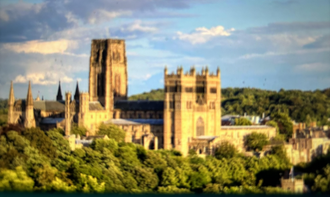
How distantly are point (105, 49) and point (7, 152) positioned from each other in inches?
1633

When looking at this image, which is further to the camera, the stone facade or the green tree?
the stone facade

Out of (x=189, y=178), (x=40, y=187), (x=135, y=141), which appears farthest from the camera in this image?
(x=135, y=141)

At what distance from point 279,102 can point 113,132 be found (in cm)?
3574

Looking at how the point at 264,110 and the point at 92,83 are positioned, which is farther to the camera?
the point at 264,110

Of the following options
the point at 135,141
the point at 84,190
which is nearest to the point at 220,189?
the point at 84,190

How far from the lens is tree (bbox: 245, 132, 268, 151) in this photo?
295 ft

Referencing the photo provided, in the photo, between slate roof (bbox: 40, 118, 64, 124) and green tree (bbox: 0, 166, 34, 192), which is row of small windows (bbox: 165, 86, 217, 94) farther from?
green tree (bbox: 0, 166, 34, 192)

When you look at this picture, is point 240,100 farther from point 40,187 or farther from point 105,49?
point 40,187

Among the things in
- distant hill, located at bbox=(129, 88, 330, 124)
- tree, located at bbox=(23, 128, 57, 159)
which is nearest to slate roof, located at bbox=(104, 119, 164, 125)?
distant hill, located at bbox=(129, 88, 330, 124)

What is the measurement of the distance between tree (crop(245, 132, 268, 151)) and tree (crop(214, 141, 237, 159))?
3765 mm

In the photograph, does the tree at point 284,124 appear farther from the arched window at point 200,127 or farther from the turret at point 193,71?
the turret at point 193,71

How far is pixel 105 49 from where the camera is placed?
10500 centimetres

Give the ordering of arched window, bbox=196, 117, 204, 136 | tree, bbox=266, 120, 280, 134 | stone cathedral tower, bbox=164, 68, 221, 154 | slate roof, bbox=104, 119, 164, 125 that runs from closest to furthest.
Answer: stone cathedral tower, bbox=164, 68, 221, 154
arched window, bbox=196, 117, 204, 136
slate roof, bbox=104, 119, 164, 125
tree, bbox=266, 120, 280, 134

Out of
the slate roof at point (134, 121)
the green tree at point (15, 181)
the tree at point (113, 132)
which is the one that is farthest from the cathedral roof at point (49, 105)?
the green tree at point (15, 181)
